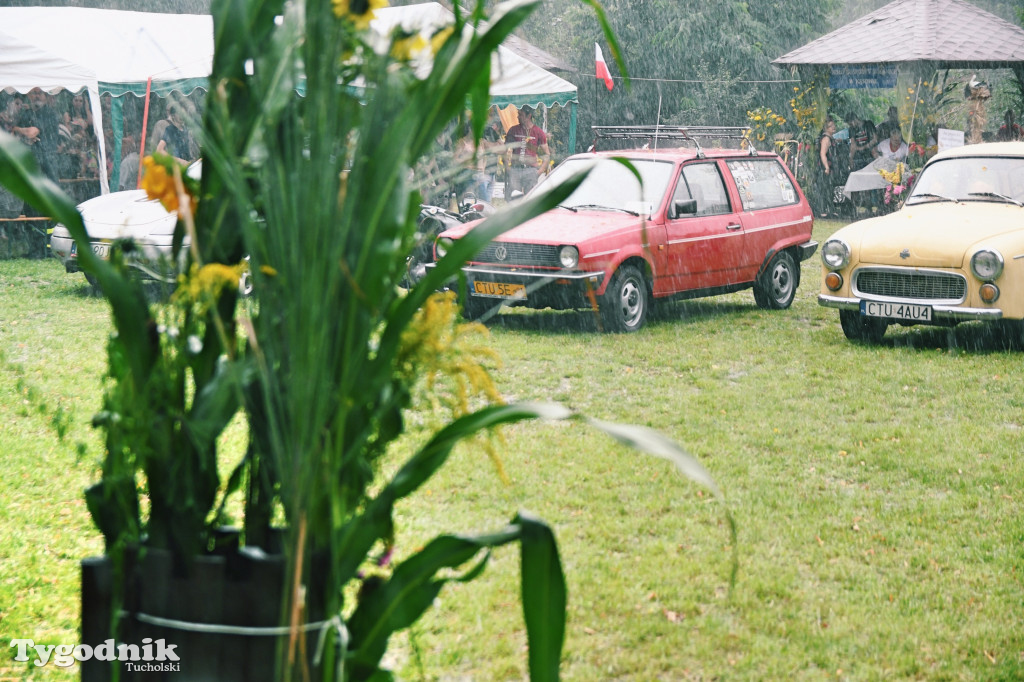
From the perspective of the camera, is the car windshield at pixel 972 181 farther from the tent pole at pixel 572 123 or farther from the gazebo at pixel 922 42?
the gazebo at pixel 922 42

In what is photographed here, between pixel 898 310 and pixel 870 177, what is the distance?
1375 centimetres

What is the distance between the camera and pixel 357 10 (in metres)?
1.87

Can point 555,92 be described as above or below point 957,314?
above

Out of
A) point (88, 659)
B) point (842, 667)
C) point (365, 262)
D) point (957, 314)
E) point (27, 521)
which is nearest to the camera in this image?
point (365, 262)

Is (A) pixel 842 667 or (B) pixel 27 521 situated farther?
(B) pixel 27 521

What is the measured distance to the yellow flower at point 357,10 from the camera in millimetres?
1844

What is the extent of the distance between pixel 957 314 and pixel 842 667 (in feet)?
19.8

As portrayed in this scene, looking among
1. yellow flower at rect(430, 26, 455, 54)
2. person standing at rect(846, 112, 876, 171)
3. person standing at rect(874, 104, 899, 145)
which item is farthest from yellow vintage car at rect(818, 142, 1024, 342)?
person standing at rect(846, 112, 876, 171)

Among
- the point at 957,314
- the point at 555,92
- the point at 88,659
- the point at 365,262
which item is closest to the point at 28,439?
the point at 88,659

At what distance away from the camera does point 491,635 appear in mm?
3793

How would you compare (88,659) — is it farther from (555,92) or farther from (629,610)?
(555,92)

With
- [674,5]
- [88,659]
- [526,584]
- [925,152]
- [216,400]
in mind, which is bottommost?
[88,659]

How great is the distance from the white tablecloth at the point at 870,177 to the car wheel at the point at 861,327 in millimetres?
12808

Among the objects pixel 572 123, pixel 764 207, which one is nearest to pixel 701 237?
pixel 764 207
